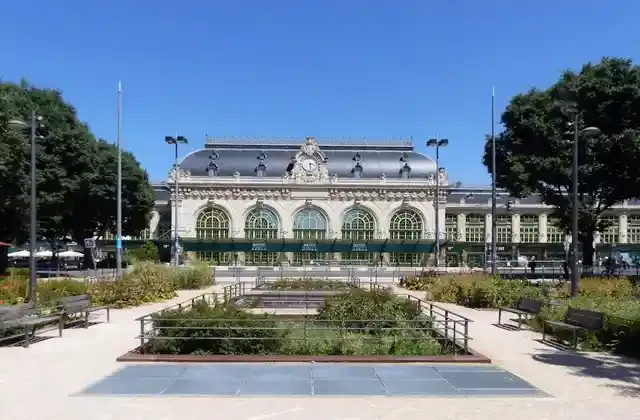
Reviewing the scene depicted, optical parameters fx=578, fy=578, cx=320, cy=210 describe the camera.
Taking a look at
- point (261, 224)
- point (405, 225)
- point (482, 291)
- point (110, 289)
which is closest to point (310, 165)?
point (261, 224)

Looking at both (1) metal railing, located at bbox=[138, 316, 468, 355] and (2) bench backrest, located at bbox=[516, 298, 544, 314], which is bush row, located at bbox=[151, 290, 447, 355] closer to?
(1) metal railing, located at bbox=[138, 316, 468, 355]

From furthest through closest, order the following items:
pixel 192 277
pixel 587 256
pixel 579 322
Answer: pixel 587 256 < pixel 192 277 < pixel 579 322

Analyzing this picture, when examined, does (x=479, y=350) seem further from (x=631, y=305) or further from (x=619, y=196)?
(x=619, y=196)

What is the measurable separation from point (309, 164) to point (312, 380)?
2299 inches

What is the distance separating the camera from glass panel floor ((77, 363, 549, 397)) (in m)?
8.27

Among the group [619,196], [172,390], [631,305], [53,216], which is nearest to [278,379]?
[172,390]

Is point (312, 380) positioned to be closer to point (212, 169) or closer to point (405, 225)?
point (405, 225)

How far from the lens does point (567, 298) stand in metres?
→ 18.6

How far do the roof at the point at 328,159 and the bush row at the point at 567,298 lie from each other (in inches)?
1638

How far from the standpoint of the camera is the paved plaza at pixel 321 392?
7.25 m

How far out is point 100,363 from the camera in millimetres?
10305

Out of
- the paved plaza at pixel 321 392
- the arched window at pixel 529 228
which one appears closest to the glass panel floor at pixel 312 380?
the paved plaza at pixel 321 392

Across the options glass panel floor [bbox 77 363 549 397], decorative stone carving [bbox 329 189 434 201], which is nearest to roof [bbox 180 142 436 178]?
decorative stone carving [bbox 329 189 434 201]

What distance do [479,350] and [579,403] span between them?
13.0 ft
